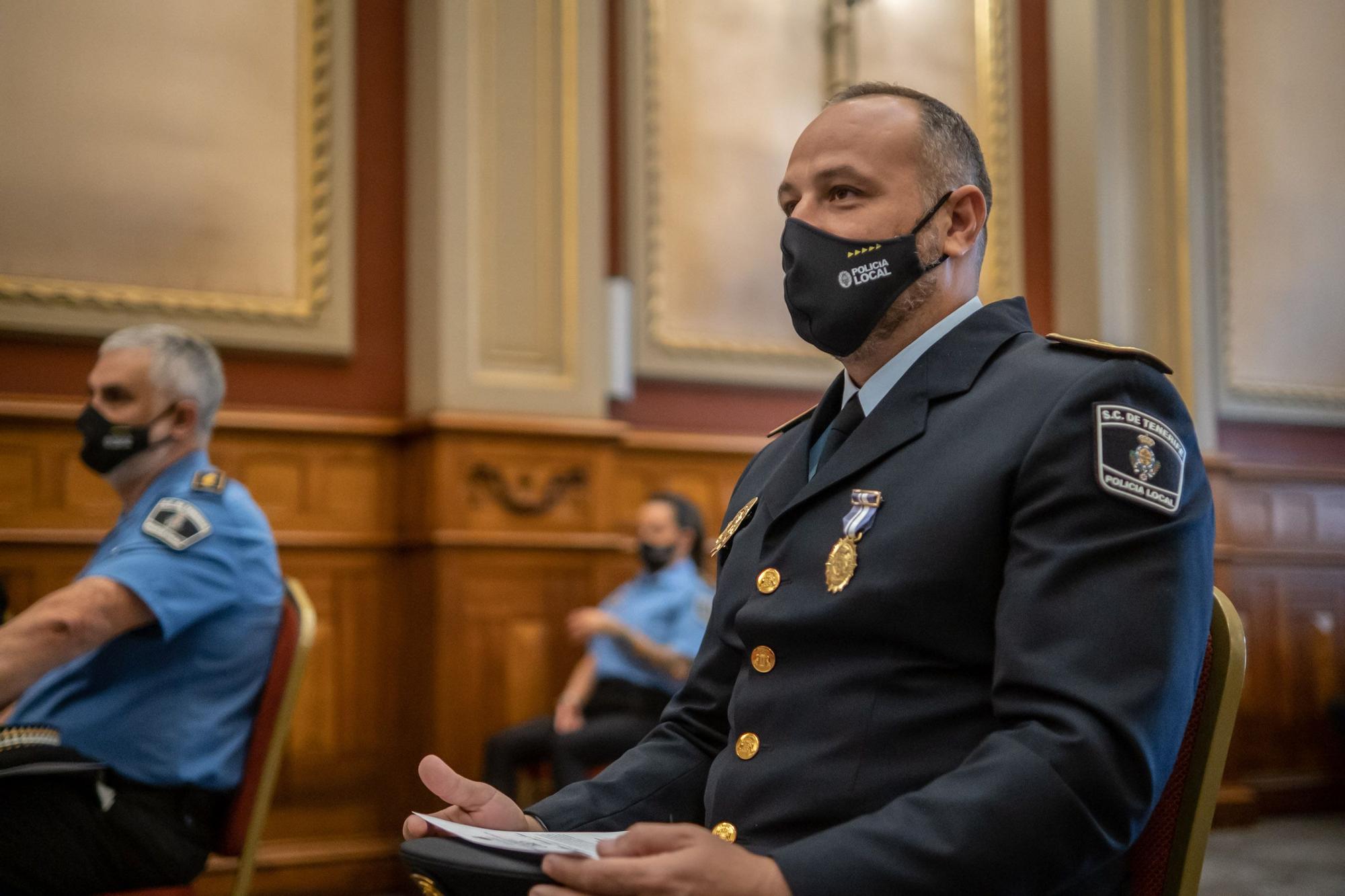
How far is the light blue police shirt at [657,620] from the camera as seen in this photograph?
3.98 m

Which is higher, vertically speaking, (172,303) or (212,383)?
(172,303)

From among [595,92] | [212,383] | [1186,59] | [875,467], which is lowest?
[875,467]

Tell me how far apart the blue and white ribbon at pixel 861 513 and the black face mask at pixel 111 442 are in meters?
1.73

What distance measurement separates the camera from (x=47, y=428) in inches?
144

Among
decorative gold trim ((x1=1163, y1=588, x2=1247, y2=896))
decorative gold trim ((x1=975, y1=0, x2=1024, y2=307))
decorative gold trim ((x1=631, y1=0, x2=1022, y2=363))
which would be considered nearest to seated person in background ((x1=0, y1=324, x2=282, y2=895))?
decorative gold trim ((x1=1163, y1=588, x2=1247, y2=896))

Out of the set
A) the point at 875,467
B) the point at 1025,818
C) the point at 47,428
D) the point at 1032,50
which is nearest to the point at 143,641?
the point at 875,467

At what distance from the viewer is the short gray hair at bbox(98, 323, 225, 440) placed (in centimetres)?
249

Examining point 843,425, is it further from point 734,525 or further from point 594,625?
point 594,625

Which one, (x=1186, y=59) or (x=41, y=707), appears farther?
(x=1186, y=59)

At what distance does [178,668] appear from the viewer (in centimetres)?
208

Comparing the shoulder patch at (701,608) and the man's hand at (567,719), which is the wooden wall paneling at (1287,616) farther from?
the man's hand at (567,719)

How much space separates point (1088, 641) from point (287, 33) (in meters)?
3.88

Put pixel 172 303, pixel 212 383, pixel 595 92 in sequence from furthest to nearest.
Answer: pixel 595 92 → pixel 172 303 → pixel 212 383

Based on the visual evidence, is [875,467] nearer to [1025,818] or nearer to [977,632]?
[977,632]
